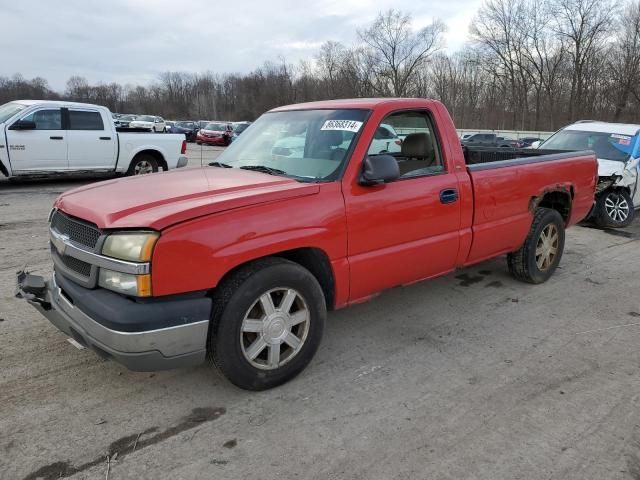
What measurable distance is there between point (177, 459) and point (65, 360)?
1.42 m

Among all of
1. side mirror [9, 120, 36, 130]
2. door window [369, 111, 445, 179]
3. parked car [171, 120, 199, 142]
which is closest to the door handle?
door window [369, 111, 445, 179]

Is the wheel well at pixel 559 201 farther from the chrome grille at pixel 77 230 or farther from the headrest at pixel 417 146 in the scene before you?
the chrome grille at pixel 77 230

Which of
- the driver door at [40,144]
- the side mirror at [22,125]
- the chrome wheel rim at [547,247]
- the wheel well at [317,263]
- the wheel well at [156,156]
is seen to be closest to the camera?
the wheel well at [317,263]

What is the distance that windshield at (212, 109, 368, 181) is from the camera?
138 inches

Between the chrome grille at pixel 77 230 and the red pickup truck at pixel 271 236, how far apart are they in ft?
0.04

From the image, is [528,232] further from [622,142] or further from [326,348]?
[622,142]

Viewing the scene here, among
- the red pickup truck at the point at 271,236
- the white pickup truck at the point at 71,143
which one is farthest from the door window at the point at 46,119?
the red pickup truck at the point at 271,236

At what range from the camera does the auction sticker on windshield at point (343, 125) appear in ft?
11.8

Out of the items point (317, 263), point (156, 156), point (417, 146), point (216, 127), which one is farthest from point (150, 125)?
point (317, 263)

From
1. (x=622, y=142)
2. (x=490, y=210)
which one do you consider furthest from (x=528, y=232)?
(x=622, y=142)

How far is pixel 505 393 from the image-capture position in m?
3.18

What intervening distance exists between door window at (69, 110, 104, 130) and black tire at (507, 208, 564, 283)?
9838 mm

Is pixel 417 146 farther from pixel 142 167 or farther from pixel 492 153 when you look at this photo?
pixel 142 167

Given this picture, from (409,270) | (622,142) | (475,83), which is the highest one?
(475,83)
